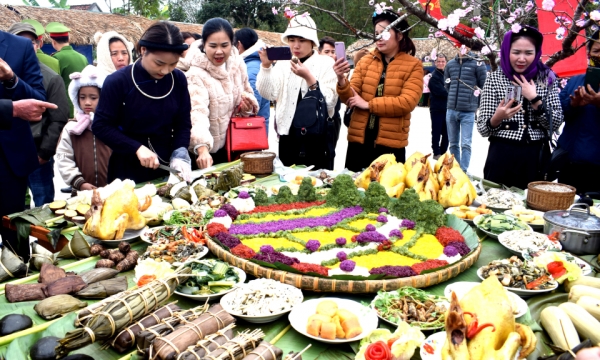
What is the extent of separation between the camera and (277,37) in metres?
20.9

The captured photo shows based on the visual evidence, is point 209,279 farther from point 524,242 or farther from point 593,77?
point 593,77

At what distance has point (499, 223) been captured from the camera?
269cm

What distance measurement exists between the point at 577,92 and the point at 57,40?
6.63 metres

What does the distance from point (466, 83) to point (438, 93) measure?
1.01 meters

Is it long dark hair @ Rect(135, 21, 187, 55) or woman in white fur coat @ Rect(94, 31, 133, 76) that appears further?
Answer: woman in white fur coat @ Rect(94, 31, 133, 76)

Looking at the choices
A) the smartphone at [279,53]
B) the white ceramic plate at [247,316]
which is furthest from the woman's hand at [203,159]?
the white ceramic plate at [247,316]

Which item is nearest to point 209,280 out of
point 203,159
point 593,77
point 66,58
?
point 203,159

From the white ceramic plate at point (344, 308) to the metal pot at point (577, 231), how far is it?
1331 mm

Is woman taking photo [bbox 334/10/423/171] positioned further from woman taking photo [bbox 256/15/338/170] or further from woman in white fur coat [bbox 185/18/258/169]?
woman in white fur coat [bbox 185/18/258/169]

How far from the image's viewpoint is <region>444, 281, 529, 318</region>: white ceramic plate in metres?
1.82

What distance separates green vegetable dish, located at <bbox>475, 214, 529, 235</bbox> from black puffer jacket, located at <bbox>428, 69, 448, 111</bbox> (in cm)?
621

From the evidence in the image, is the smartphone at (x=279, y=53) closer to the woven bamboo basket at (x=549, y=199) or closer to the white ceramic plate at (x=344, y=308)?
the woven bamboo basket at (x=549, y=199)

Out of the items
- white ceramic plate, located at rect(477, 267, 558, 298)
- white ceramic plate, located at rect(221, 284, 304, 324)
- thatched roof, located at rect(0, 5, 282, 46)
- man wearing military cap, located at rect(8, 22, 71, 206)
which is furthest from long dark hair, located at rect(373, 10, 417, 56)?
thatched roof, located at rect(0, 5, 282, 46)

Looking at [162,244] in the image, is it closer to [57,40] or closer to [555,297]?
[555,297]
